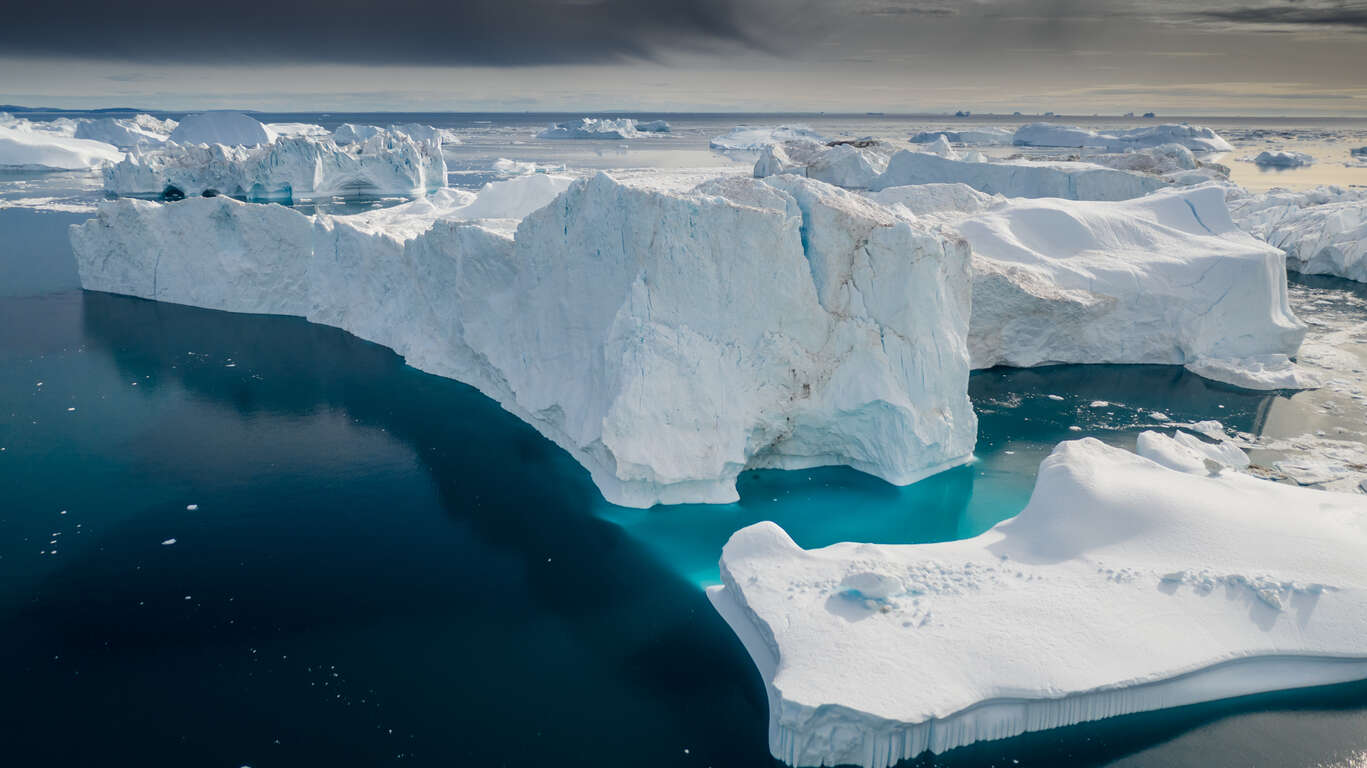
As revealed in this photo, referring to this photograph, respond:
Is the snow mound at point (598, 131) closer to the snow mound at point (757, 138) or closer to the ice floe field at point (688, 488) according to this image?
the snow mound at point (757, 138)

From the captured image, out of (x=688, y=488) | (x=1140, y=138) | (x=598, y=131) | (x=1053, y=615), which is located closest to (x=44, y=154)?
(x=598, y=131)

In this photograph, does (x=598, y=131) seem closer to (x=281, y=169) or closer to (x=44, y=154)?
(x=44, y=154)

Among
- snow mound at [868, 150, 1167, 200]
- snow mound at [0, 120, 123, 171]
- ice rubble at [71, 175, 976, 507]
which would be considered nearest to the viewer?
ice rubble at [71, 175, 976, 507]

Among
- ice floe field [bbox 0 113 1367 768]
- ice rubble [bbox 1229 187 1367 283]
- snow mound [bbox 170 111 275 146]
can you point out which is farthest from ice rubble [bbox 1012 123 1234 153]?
snow mound [bbox 170 111 275 146]

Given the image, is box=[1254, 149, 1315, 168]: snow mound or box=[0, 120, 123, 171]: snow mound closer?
box=[0, 120, 123, 171]: snow mound

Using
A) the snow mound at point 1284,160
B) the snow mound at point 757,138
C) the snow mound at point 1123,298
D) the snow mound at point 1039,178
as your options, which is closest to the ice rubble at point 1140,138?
the snow mound at point 1284,160

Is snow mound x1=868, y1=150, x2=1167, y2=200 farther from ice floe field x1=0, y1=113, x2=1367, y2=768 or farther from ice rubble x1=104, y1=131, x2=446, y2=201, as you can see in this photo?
ice rubble x1=104, y1=131, x2=446, y2=201
